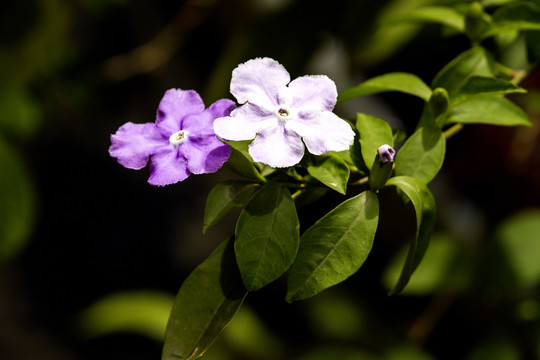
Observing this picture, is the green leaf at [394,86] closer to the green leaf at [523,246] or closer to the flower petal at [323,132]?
the flower petal at [323,132]

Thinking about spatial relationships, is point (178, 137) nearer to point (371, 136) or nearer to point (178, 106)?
point (178, 106)

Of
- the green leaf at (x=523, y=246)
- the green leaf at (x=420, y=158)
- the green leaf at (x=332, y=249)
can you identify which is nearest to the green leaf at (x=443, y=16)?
the green leaf at (x=420, y=158)

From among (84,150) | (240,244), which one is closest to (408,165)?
(240,244)

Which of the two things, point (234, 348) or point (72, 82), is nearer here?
point (234, 348)

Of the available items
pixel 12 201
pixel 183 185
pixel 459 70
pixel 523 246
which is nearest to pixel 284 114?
pixel 459 70

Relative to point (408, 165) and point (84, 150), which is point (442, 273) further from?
point (84, 150)

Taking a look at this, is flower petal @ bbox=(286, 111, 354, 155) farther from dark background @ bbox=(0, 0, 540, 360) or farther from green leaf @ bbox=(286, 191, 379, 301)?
dark background @ bbox=(0, 0, 540, 360)

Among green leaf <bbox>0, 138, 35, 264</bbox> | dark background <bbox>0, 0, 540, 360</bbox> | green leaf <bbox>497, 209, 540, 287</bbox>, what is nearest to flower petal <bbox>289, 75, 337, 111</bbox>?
dark background <bbox>0, 0, 540, 360</bbox>
